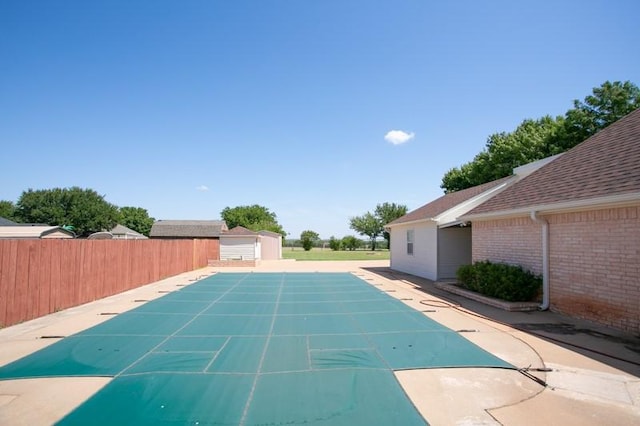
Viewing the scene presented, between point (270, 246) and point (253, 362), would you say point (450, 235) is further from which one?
→ point (270, 246)

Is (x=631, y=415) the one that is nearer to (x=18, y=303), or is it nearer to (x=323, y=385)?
(x=323, y=385)

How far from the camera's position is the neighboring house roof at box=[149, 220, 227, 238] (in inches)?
1520

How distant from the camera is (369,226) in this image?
71938 millimetres

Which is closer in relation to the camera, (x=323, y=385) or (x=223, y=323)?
(x=323, y=385)

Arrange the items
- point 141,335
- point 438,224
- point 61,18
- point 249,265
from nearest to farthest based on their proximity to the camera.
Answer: point 141,335
point 61,18
point 438,224
point 249,265

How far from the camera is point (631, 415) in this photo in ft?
12.0

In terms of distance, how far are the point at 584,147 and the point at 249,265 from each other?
20.4m

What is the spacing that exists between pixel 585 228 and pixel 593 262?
79 centimetres

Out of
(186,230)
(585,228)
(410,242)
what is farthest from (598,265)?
(186,230)

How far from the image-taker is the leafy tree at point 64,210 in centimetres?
5869

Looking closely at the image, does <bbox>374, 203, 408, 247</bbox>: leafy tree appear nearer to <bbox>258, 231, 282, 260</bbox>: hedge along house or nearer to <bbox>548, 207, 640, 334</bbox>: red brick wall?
<bbox>258, 231, 282, 260</bbox>: hedge along house

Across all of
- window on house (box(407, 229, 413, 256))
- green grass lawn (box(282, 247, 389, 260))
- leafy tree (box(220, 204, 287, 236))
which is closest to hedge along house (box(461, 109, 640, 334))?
window on house (box(407, 229, 413, 256))

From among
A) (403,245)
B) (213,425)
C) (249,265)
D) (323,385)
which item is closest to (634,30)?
(403,245)

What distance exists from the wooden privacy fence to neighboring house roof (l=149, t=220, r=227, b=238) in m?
23.2
